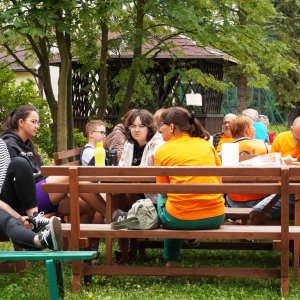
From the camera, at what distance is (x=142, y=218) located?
11.5 feet

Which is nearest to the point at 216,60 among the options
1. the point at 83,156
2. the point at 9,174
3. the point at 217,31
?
the point at 217,31

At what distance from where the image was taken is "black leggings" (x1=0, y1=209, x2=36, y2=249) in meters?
3.25

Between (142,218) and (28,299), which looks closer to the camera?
(28,299)

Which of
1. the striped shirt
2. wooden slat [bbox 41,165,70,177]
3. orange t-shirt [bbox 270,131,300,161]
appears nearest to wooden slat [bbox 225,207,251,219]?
orange t-shirt [bbox 270,131,300,161]

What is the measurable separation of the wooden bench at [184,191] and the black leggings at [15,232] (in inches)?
14.3

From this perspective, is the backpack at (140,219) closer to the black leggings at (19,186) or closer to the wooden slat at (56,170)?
the wooden slat at (56,170)

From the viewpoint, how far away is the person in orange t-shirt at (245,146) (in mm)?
4969

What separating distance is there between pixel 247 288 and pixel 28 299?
1.78 metres

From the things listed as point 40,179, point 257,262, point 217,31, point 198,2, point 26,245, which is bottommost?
point 257,262

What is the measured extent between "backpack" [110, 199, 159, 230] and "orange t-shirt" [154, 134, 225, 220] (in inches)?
6.0

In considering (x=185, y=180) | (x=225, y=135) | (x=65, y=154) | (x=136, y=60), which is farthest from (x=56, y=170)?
(x=136, y=60)

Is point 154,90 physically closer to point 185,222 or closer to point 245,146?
point 245,146

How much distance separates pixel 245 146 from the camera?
531 centimetres

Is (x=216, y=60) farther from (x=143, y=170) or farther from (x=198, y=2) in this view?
(x=143, y=170)
